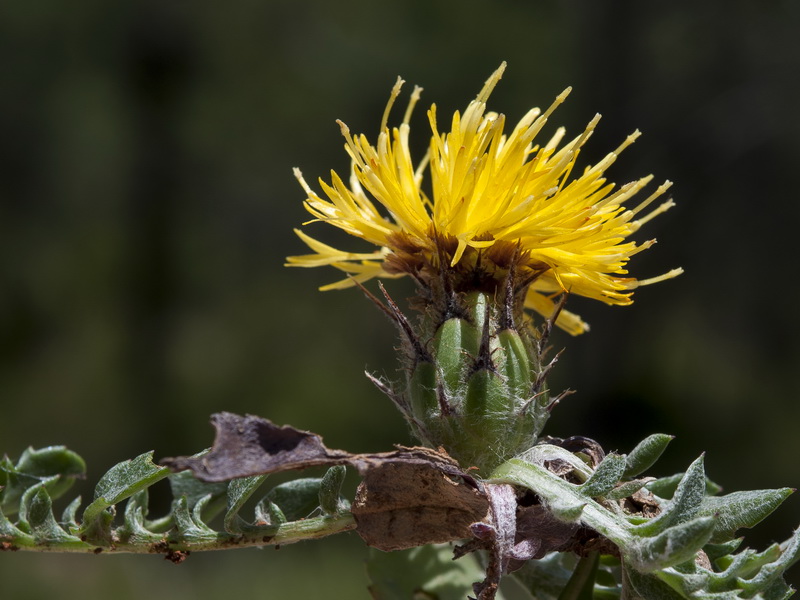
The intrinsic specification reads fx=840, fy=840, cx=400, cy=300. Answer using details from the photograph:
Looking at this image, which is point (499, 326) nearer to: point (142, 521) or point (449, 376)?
point (449, 376)

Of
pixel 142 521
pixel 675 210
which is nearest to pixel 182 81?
pixel 675 210

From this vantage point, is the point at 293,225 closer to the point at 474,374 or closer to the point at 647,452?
the point at 474,374

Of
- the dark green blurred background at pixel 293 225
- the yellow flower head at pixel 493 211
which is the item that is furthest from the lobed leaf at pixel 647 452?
the dark green blurred background at pixel 293 225

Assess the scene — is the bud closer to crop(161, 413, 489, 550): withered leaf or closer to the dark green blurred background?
crop(161, 413, 489, 550): withered leaf

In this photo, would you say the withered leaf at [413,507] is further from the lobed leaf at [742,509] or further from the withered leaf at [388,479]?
the lobed leaf at [742,509]

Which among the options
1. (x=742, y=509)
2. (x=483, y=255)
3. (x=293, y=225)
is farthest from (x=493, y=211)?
(x=293, y=225)

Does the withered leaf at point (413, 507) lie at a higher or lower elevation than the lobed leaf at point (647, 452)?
lower

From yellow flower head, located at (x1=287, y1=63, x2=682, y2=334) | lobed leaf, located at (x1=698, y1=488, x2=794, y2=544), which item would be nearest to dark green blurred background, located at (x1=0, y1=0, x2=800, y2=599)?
yellow flower head, located at (x1=287, y1=63, x2=682, y2=334)
